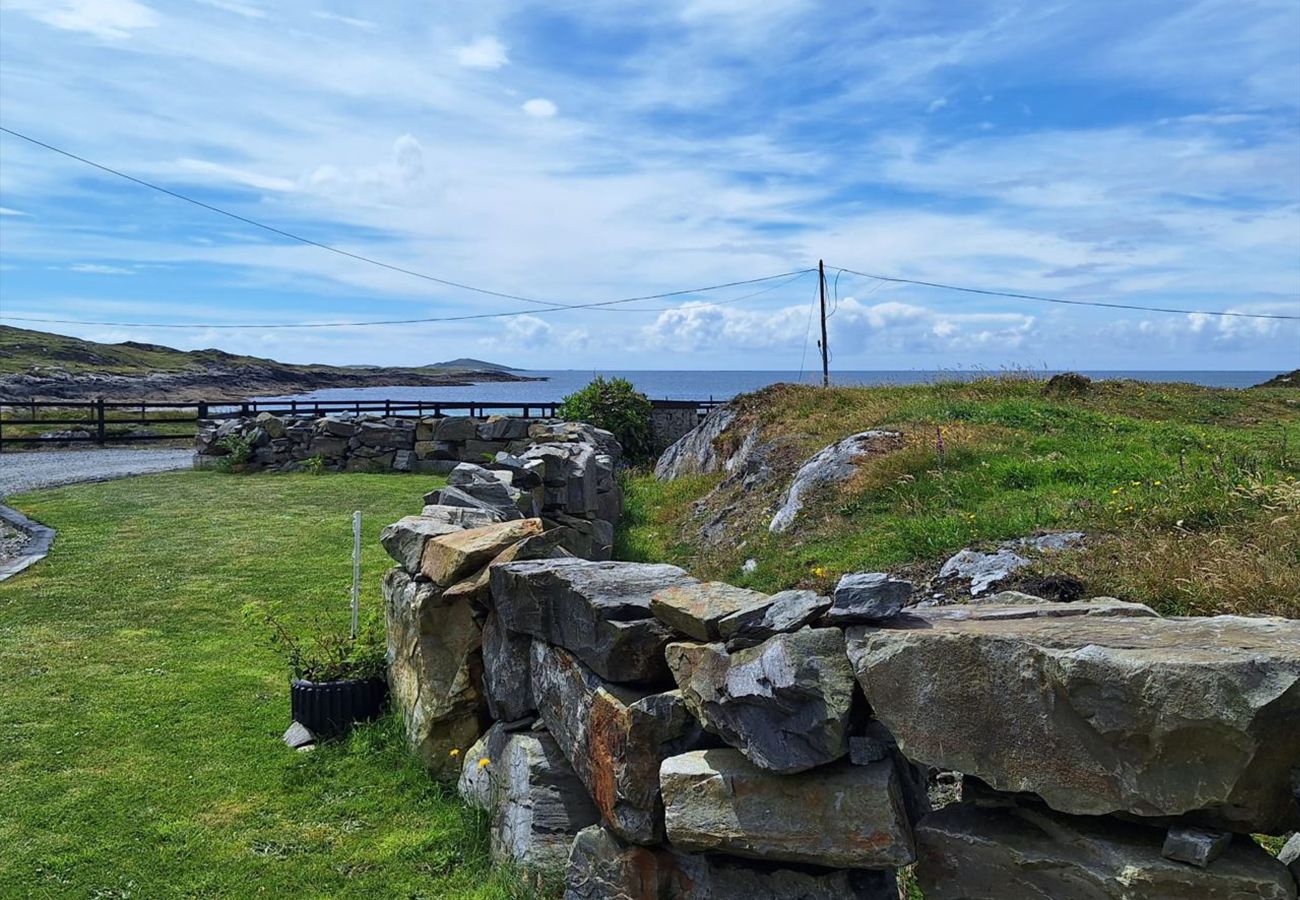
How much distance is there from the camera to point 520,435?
22078 millimetres

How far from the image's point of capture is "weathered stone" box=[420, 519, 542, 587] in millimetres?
5363

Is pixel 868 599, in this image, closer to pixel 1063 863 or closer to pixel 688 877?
pixel 1063 863

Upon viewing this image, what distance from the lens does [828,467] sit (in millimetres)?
10859

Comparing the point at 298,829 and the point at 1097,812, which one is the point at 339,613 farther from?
the point at 1097,812

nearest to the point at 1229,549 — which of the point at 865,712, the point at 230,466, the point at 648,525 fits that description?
the point at 865,712

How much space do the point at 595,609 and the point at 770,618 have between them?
878 mm

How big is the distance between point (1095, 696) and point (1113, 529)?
506 cm

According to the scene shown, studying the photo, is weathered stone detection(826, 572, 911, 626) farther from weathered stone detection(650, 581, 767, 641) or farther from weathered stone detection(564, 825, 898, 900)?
weathered stone detection(564, 825, 898, 900)

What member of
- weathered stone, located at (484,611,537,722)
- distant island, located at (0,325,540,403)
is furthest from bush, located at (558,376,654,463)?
distant island, located at (0,325,540,403)

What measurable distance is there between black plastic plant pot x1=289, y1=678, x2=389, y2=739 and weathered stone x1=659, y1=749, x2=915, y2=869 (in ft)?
11.0

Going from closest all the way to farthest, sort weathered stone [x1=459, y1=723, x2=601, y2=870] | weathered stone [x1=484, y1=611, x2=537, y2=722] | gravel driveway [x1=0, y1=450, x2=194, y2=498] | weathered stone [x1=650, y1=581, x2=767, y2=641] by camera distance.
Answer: weathered stone [x1=650, y1=581, x2=767, y2=641], weathered stone [x1=459, y1=723, x2=601, y2=870], weathered stone [x1=484, y1=611, x2=537, y2=722], gravel driveway [x1=0, y1=450, x2=194, y2=498]

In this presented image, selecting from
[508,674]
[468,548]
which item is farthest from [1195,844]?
[468,548]

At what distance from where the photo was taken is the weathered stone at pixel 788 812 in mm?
2949

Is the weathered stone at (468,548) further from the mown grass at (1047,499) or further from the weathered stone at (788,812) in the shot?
the mown grass at (1047,499)
